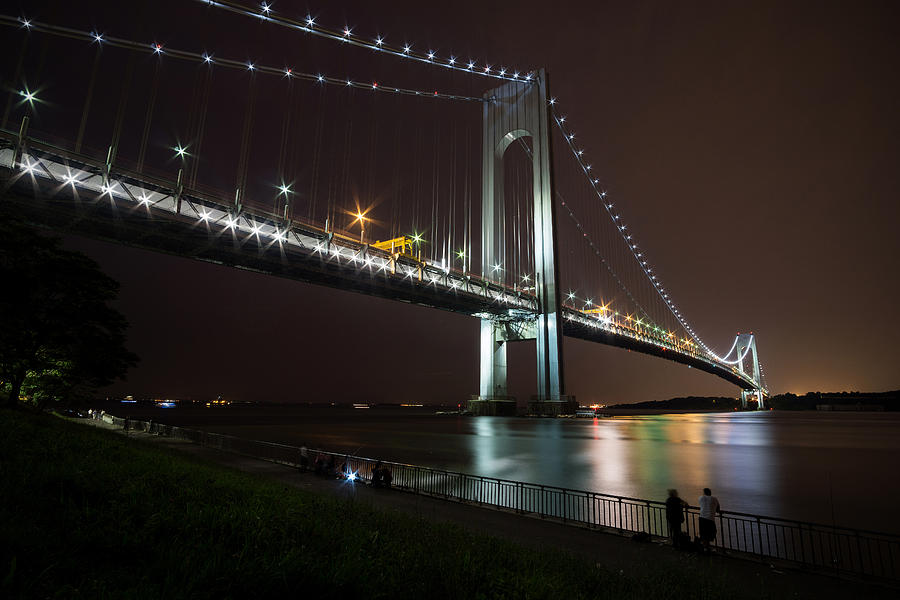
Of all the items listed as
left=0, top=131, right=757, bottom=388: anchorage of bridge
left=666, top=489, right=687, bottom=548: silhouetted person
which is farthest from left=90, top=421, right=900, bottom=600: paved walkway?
left=0, top=131, right=757, bottom=388: anchorage of bridge

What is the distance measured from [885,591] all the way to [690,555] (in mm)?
2129

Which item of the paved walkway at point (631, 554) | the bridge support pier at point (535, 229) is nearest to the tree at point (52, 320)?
the paved walkway at point (631, 554)

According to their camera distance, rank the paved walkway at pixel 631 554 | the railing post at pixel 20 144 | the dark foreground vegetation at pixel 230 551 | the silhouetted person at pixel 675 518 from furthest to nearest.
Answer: the railing post at pixel 20 144, the silhouetted person at pixel 675 518, the paved walkway at pixel 631 554, the dark foreground vegetation at pixel 230 551

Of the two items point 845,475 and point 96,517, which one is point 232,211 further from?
point 845,475

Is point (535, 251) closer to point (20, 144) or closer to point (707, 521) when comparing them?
point (20, 144)

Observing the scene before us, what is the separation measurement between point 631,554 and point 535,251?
53.4 metres

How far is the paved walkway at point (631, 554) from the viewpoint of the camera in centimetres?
605

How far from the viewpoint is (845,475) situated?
20.4 metres

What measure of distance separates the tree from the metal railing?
33.2 feet

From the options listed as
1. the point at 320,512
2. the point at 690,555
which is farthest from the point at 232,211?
the point at 690,555

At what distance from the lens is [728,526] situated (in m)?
8.01

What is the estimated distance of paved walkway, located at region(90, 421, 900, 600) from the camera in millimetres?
6051

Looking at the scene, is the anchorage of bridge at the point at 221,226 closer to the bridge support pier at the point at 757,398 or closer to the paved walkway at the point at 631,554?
the paved walkway at the point at 631,554

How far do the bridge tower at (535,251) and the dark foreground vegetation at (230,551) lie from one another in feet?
164
